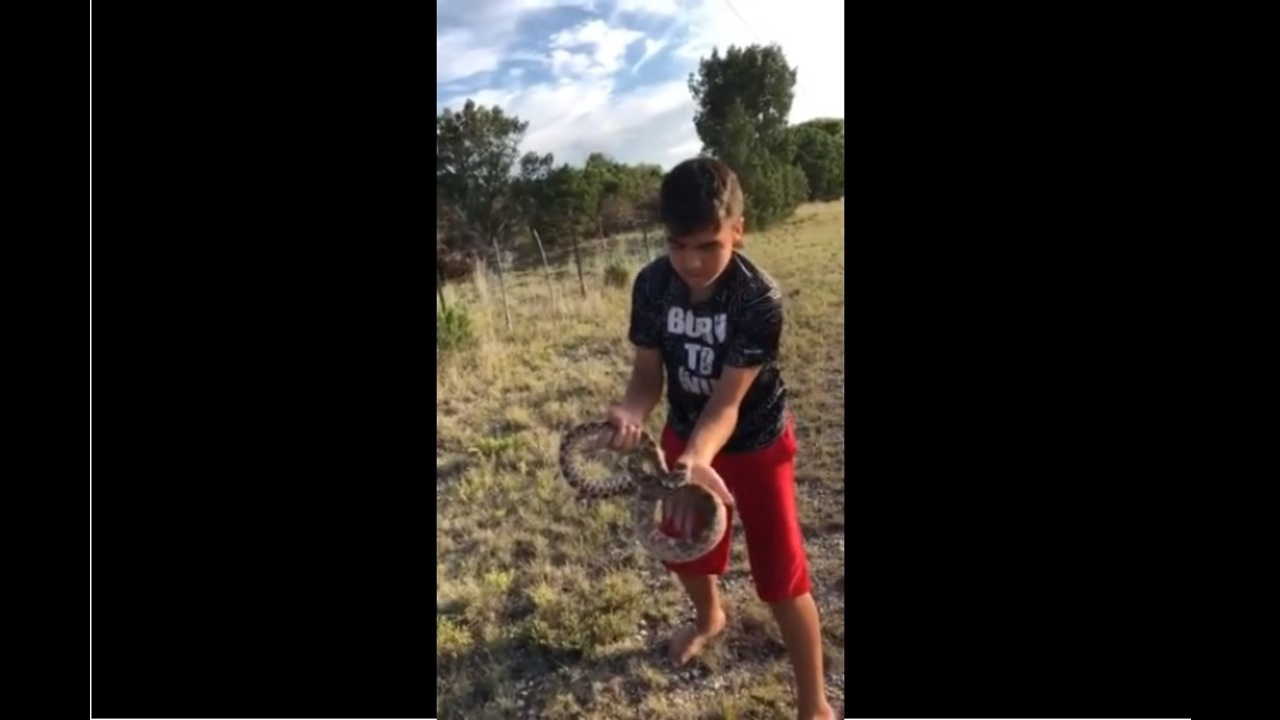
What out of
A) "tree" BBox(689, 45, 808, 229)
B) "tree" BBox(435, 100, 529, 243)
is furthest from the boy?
"tree" BBox(435, 100, 529, 243)

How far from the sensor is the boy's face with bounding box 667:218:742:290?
198cm

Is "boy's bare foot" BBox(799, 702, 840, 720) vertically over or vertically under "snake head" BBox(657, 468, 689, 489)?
under

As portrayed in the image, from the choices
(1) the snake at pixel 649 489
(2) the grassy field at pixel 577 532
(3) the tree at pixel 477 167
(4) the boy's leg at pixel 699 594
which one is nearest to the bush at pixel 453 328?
(2) the grassy field at pixel 577 532

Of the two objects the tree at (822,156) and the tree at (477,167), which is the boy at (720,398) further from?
the tree at (477,167)

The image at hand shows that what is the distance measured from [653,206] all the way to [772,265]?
0.26 m

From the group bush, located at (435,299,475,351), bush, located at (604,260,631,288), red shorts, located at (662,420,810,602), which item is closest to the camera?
red shorts, located at (662,420,810,602)

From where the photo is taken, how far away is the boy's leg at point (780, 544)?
6.83 ft

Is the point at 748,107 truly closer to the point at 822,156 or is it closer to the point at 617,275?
the point at 822,156

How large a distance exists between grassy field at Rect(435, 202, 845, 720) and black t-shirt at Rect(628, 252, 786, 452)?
0.06 m

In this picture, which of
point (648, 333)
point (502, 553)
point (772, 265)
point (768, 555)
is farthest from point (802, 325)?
point (502, 553)

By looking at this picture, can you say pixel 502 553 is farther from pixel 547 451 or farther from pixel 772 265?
pixel 772 265

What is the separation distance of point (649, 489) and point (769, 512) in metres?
0.24

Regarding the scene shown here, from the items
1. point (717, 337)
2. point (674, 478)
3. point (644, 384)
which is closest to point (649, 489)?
point (674, 478)

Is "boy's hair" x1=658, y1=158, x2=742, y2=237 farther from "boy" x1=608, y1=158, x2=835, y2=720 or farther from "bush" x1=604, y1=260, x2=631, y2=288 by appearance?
"bush" x1=604, y1=260, x2=631, y2=288
